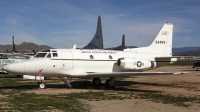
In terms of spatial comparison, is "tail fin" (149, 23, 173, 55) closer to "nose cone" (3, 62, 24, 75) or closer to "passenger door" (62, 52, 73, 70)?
"passenger door" (62, 52, 73, 70)

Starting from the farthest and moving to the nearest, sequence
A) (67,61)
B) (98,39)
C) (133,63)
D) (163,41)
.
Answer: (98,39), (163,41), (133,63), (67,61)

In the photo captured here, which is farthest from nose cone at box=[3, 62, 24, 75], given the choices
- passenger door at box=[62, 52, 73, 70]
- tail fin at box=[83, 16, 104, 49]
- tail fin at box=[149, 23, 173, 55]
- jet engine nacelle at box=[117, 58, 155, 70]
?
tail fin at box=[83, 16, 104, 49]

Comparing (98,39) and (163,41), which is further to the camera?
(98,39)

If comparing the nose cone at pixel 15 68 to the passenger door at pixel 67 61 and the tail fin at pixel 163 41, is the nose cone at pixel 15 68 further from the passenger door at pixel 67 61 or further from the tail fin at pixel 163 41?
the tail fin at pixel 163 41

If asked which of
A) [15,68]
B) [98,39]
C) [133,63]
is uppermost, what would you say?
[98,39]

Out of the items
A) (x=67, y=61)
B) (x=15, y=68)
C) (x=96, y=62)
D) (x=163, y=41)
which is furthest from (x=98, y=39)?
(x=15, y=68)

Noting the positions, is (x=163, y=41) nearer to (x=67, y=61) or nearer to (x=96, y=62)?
(x=96, y=62)

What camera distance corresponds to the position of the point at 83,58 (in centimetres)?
1748

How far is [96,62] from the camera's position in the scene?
707 inches

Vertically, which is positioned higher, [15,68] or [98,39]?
[98,39]

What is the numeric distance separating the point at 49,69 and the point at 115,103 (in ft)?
21.8

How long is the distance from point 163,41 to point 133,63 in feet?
15.6

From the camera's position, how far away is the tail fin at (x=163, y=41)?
21609mm

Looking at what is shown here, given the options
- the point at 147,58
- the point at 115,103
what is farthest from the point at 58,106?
the point at 147,58
